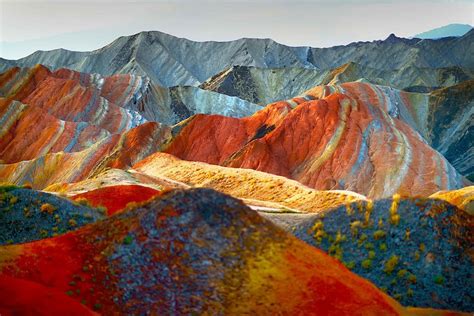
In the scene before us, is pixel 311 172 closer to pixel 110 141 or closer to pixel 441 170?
pixel 441 170

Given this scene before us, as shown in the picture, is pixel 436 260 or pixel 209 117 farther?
pixel 209 117

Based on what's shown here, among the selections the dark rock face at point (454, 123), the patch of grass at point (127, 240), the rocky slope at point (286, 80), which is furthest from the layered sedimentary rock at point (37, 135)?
the patch of grass at point (127, 240)

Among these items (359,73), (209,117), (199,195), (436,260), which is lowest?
(436,260)

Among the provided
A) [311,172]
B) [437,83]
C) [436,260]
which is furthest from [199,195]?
[437,83]

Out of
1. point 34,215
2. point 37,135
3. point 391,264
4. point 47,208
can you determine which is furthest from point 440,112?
point 34,215

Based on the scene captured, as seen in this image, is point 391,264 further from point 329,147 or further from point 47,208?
point 329,147

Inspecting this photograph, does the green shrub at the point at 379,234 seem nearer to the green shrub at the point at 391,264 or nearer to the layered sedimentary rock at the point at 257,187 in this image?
the green shrub at the point at 391,264
